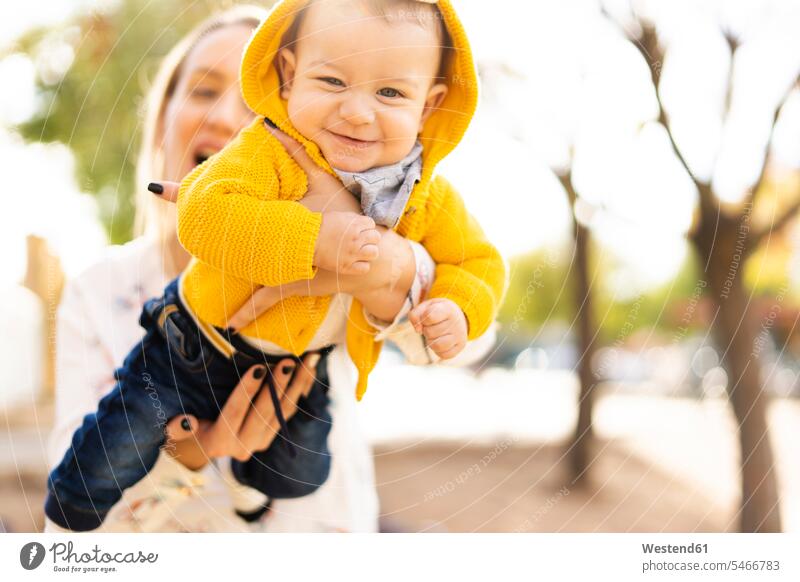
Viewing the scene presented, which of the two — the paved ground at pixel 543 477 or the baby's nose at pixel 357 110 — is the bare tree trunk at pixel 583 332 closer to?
the paved ground at pixel 543 477

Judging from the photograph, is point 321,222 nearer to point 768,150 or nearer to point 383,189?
point 383,189

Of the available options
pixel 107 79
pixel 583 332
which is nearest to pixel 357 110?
pixel 107 79

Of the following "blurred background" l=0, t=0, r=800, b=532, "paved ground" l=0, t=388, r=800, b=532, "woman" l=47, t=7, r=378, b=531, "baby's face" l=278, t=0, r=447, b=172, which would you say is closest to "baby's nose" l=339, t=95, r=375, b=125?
"baby's face" l=278, t=0, r=447, b=172

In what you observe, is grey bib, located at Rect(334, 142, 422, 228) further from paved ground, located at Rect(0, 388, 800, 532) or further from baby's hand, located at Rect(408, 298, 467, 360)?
paved ground, located at Rect(0, 388, 800, 532)

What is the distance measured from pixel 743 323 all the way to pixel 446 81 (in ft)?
3.44

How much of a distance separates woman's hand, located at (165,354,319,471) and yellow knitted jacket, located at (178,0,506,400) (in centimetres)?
8

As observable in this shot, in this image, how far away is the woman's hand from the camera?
654mm

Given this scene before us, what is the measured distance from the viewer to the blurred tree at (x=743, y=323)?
1306 mm

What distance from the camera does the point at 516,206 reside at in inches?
33.9

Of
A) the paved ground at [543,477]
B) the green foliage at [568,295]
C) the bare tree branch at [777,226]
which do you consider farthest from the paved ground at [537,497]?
the bare tree branch at [777,226]

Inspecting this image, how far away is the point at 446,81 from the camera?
58 centimetres
